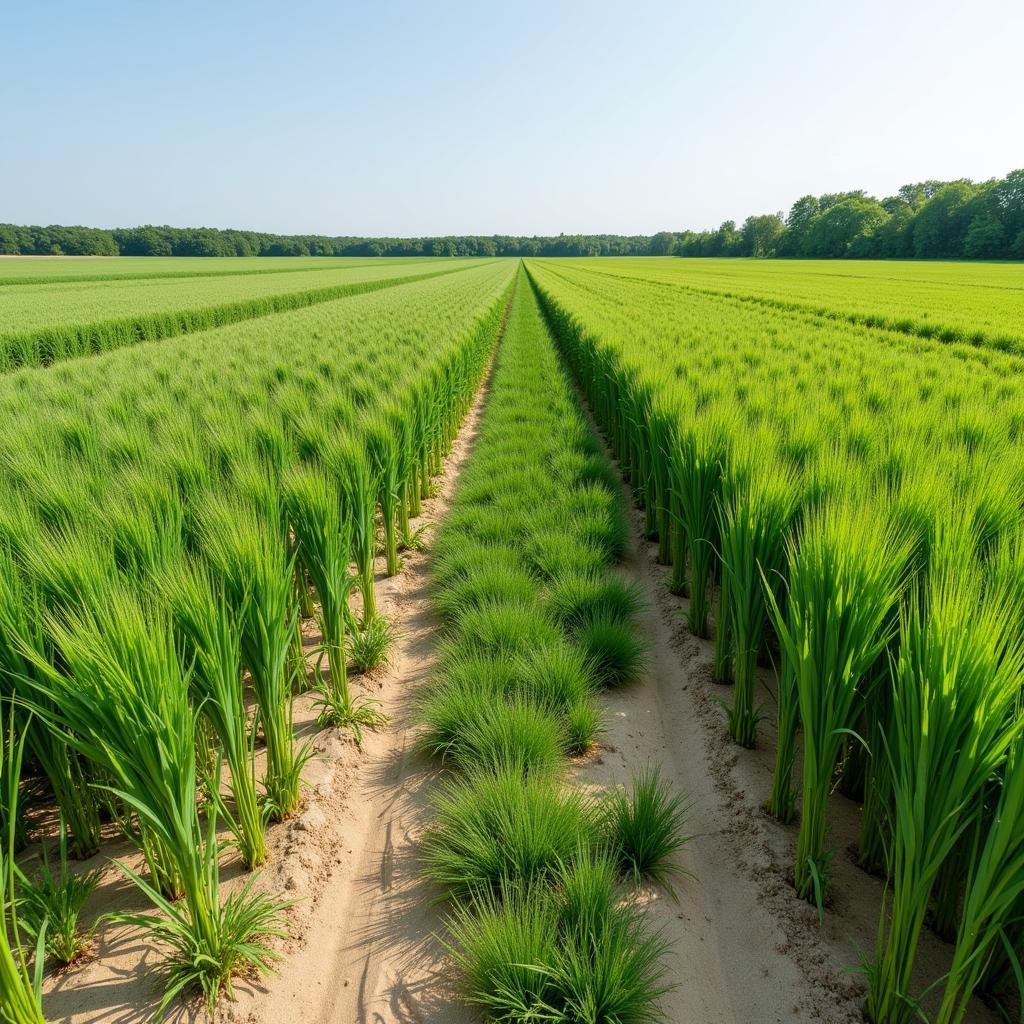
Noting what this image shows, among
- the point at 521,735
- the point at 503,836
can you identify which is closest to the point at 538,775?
the point at 521,735

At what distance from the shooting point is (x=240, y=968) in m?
2.12

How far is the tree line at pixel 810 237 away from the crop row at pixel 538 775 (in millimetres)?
69210

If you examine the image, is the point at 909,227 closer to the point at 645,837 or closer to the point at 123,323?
the point at 123,323

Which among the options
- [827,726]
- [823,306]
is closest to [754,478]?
[827,726]

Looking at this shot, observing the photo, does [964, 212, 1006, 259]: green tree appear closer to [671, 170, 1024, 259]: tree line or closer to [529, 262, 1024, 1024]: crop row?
[671, 170, 1024, 259]: tree line

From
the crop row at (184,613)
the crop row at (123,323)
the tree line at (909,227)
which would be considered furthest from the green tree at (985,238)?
the crop row at (184,613)

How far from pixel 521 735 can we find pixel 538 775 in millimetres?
209

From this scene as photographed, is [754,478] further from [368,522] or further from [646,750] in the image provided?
[368,522]

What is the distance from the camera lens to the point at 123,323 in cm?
1825

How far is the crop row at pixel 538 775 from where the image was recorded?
1.95m

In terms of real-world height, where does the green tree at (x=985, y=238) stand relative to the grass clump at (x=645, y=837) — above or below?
above

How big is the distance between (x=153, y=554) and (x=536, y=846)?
206cm

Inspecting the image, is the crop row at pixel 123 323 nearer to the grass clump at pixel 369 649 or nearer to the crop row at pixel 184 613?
the crop row at pixel 184 613

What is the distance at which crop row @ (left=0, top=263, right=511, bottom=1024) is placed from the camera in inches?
73.3
